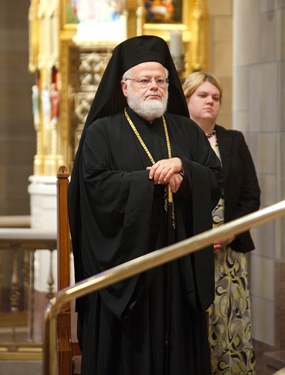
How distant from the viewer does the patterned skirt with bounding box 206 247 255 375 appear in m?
5.92

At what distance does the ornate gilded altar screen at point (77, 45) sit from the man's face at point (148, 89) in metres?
6.05

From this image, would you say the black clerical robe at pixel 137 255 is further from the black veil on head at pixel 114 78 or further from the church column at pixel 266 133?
the church column at pixel 266 133

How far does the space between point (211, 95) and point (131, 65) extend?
95 centimetres

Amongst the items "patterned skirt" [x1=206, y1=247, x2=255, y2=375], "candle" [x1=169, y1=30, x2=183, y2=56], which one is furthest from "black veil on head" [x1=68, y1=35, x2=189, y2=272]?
"candle" [x1=169, y1=30, x2=183, y2=56]

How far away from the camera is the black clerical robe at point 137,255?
5.03 meters

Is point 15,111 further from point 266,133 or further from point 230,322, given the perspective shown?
point 230,322

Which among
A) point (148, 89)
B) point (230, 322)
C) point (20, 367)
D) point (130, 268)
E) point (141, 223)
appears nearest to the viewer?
point (130, 268)

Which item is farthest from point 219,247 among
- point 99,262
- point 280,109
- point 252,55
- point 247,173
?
point 252,55

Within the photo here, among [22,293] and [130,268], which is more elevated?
[130,268]

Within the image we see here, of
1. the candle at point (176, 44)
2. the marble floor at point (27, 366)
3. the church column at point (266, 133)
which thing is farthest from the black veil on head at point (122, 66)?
the candle at point (176, 44)

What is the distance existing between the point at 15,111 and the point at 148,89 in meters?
8.30

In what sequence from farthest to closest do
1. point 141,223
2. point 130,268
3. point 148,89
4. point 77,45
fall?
point 77,45 → point 148,89 → point 141,223 → point 130,268

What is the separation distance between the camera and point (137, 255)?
198 inches

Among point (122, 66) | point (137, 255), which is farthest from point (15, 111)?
point (137, 255)
